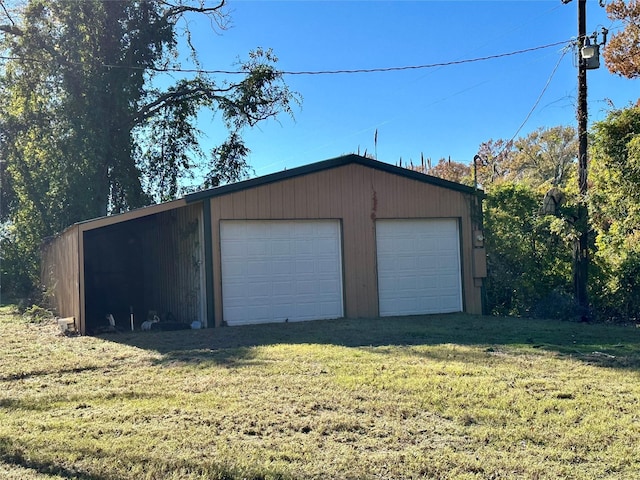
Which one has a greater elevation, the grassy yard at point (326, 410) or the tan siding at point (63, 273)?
the tan siding at point (63, 273)

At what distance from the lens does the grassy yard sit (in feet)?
12.3

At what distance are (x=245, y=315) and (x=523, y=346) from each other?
5.54m

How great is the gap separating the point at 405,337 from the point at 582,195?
229 inches

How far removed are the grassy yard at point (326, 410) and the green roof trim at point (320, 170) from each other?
3.48 metres

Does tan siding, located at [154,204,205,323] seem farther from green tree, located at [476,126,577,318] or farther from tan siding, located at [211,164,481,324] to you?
green tree, located at [476,126,577,318]

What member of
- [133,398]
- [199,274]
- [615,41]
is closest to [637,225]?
[615,41]

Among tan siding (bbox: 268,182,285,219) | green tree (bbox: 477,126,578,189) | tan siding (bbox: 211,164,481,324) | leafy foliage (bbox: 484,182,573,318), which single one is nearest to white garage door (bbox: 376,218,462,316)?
tan siding (bbox: 211,164,481,324)

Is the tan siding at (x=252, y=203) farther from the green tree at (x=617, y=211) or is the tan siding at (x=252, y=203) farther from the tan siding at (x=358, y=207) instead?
the green tree at (x=617, y=211)

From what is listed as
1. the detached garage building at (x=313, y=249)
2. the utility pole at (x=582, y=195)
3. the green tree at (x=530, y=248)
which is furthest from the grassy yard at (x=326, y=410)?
the green tree at (x=530, y=248)

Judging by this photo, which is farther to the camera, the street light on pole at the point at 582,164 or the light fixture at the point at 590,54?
the street light on pole at the point at 582,164

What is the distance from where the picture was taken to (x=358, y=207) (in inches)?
489

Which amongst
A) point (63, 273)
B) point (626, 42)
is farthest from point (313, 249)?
point (626, 42)

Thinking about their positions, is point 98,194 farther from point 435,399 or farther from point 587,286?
point 435,399

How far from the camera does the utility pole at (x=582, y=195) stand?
11.8m
